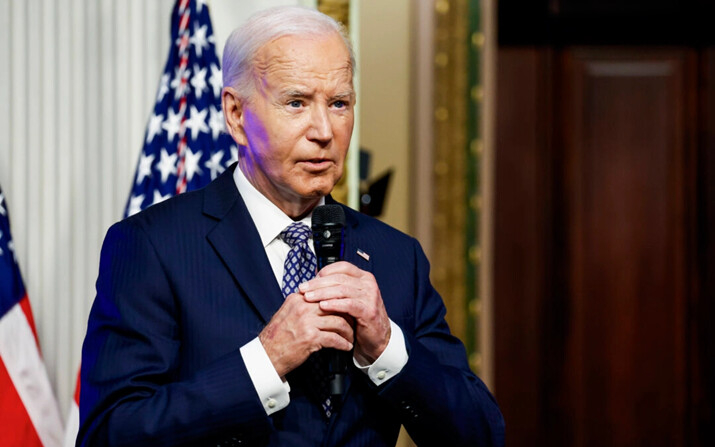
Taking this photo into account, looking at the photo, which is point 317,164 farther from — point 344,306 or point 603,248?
point 603,248

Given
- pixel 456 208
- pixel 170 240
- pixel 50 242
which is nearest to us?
pixel 170 240

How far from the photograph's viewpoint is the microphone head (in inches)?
57.8

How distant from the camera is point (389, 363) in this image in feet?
4.89

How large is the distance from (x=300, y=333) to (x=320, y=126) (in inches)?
15.0

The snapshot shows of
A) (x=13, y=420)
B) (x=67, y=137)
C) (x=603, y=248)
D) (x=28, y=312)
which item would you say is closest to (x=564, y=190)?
(x=603, y=248)

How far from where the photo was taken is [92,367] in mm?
1451

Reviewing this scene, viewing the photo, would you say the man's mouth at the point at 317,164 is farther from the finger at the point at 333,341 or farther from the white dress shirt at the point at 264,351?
the finger at the point at 333,341

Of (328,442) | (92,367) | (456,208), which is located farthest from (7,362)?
(456,208)

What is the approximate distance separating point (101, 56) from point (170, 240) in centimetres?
171

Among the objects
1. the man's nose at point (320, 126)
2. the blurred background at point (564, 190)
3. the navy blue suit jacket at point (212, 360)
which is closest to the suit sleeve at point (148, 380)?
the navy blue suit jacket at point (212, 360)

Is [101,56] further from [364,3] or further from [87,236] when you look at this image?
[364,3]

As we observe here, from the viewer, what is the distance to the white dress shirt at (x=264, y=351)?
1410 mm

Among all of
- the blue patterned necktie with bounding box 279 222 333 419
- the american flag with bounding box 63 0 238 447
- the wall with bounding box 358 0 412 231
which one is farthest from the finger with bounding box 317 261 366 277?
the wall with bounding box 358 0 412 231

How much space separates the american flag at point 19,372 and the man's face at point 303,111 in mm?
1488
